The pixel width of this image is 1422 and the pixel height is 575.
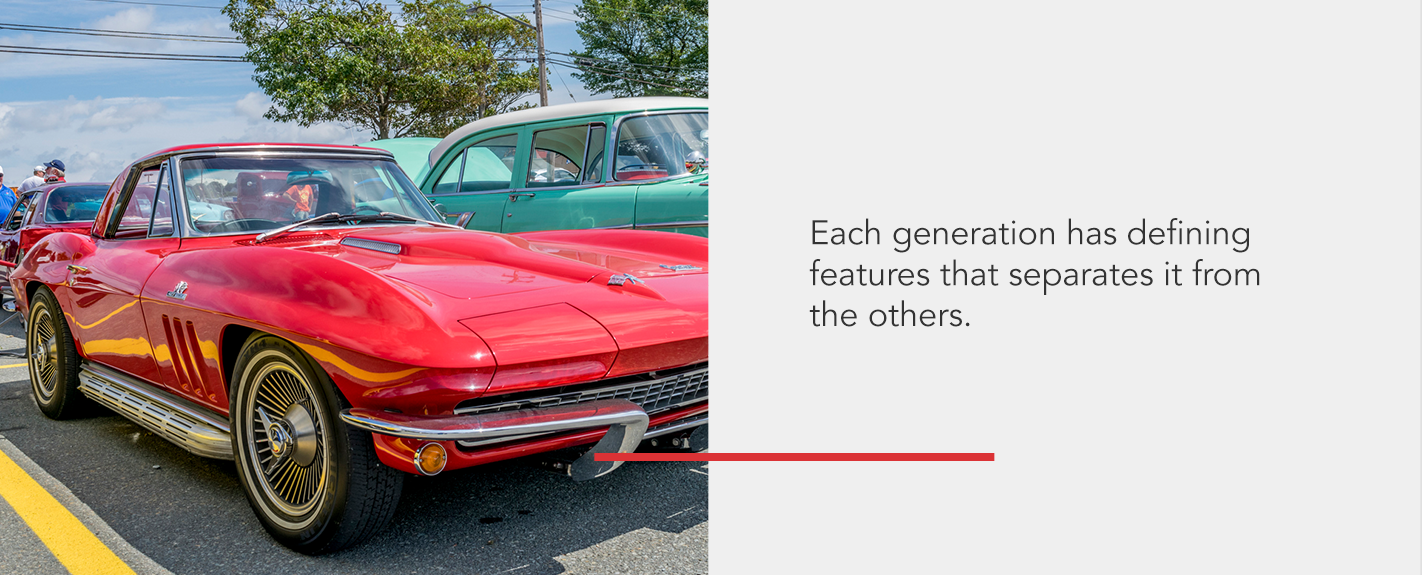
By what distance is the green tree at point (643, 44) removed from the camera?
33.9 metres

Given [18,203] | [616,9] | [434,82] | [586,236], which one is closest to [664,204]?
[586,236]

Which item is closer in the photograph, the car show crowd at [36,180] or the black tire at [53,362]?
the black tire at [53,362]

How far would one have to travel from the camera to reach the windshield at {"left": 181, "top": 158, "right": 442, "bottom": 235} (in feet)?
12.4

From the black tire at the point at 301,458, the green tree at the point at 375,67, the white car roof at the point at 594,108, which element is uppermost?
the green tree at the point at 375,67

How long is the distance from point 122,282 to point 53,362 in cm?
121

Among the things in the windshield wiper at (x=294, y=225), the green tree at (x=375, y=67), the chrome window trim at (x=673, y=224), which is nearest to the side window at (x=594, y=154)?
the chrome window trim at (x=673, y=224)

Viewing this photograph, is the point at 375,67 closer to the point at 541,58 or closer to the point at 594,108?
the point at 541,58

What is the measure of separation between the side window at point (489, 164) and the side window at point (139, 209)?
272cm

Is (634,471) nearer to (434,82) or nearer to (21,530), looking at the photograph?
(21,530)

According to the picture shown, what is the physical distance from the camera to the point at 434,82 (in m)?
26.7

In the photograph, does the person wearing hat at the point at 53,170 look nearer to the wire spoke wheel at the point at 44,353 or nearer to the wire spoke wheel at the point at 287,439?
the wire spoke wheel at the point at 44,353

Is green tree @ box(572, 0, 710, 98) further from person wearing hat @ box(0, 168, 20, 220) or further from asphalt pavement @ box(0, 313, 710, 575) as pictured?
asphalt pavement @ box(0, 313, 710, 575)

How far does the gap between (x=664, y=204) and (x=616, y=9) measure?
30.1 metres

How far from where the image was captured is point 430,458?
2357mm
